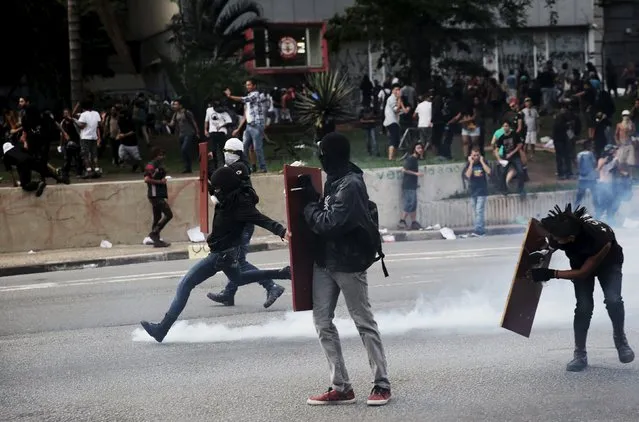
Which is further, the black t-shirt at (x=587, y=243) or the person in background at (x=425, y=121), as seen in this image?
the person in background at (x=425, y=121)

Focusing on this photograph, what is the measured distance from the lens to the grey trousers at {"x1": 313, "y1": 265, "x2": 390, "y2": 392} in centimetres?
739

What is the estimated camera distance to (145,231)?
19.3 m

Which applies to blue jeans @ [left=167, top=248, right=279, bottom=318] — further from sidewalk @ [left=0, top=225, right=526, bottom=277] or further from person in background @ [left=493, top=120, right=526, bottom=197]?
person in background @ [left=493, top=120, right=526, bottom=197]

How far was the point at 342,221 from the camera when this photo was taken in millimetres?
7172

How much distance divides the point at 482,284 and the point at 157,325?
4244 millimetres

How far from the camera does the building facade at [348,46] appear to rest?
38.2 meters

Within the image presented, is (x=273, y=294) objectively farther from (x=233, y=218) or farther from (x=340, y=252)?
(x=340, y=252)

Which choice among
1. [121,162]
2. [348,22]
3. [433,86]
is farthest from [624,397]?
[348,22]

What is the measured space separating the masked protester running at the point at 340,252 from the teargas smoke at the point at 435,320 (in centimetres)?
243

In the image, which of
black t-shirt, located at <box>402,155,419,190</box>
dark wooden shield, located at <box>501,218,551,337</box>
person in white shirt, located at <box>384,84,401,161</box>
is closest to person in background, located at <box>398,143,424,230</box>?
black t-shirt, located at <box>402,155,419,190</box>

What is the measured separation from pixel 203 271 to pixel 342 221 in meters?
3.37

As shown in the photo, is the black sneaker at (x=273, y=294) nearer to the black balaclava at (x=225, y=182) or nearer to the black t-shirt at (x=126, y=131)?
the black balaclava at (x=225, y=182)

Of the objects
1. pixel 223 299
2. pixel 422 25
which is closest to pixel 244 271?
pixel 223 299

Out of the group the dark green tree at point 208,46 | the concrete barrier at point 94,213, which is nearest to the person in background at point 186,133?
the dark green tree at point 208,46
